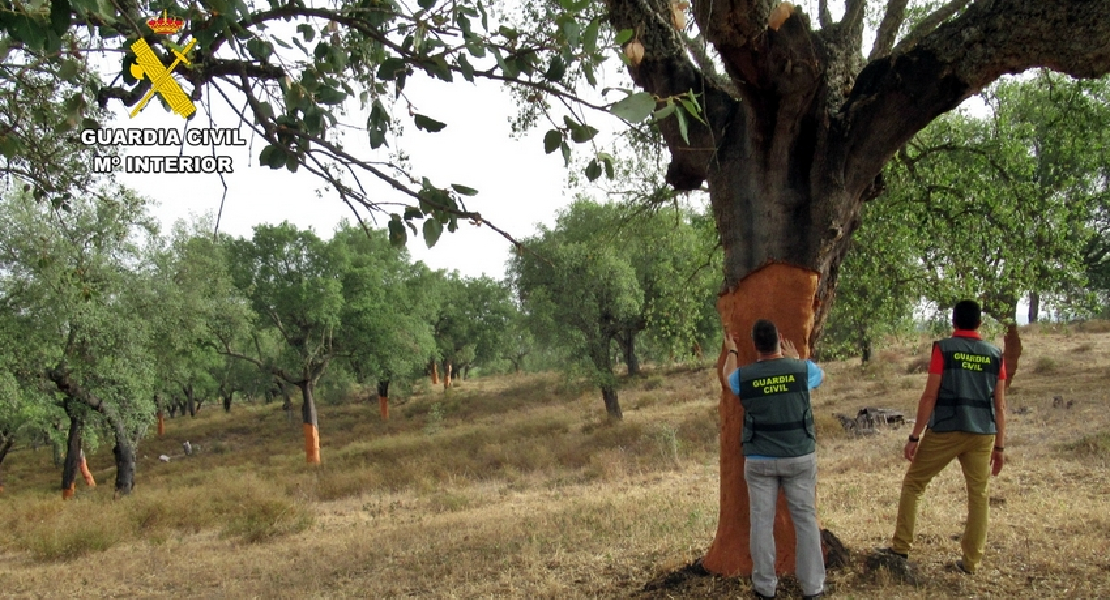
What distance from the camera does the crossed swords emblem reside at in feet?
7.20

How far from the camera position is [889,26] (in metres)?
5.62

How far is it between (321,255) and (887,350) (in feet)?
83.8

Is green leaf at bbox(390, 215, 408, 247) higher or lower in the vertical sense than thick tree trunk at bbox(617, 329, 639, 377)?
higher

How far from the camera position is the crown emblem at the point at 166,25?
246 centimetres

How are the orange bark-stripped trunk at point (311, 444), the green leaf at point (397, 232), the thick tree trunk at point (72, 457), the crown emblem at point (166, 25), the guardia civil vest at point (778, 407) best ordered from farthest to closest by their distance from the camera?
the orange bark-stripped trunk at point (311, 444) → the thick tree trunk at point (72, 457) → the guardia civil vest at point (778, 407) → the crown emblem at point (166, 25) → the green leaf at point (397, 232)

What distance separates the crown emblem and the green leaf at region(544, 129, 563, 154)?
146cm

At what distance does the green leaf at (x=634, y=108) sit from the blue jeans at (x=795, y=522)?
2.70 metres

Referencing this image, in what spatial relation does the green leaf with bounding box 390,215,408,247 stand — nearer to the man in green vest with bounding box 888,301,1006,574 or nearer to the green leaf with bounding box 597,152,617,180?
the green leaf with bounding box 597,152,617,180

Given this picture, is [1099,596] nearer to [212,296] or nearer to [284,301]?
[212,296]

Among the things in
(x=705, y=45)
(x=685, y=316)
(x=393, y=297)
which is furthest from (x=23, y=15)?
(x=393, y=297)

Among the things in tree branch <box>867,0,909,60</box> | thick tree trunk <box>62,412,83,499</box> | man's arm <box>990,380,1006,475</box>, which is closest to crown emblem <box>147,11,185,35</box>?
man's arm <box>990,380,1006,475</box>

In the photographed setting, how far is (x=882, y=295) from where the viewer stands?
7312 millimetres

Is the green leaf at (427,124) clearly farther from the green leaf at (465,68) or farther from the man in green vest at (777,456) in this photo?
the man in green vest at (777,456)

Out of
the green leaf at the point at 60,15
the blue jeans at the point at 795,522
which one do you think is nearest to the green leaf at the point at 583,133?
the green leaf at the point at 60,15
